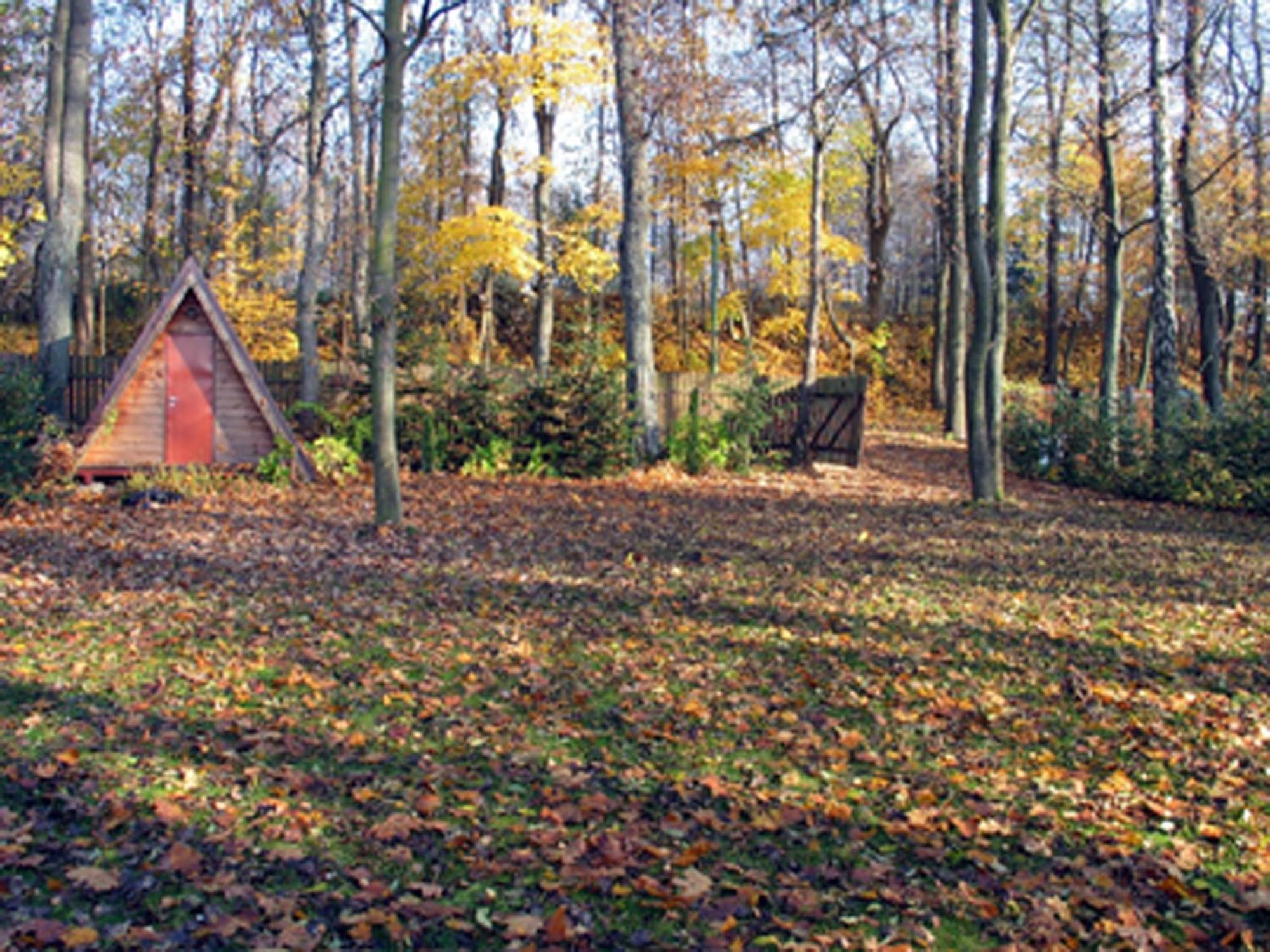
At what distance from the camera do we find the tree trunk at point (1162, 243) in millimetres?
17609

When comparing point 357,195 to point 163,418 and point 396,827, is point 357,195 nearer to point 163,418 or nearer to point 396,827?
→ point 163,418

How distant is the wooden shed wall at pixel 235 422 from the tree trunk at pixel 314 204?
121 inches

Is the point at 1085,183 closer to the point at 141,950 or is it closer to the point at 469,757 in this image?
the point at 469,757

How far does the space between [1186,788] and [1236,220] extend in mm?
23370

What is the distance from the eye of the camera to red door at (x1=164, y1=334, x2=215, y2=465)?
1454 centimetres

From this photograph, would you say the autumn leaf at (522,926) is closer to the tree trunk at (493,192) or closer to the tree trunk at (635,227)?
the tree trunk at (635,227)

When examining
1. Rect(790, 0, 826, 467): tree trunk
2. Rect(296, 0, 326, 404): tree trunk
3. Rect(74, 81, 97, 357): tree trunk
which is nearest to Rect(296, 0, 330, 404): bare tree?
Rect(296, 0, 326, 404): tree trunk

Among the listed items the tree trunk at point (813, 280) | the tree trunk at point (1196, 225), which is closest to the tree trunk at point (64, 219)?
the tree trunk at point (813, 280)

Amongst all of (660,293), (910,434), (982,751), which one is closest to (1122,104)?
(910,434)

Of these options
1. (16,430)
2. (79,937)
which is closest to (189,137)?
(16,430)

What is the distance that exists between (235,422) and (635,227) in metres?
6.93

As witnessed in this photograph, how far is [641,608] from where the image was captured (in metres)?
8.00

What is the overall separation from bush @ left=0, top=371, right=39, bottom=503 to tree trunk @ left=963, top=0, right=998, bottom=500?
12.1m

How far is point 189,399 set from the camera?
48.1 ft
